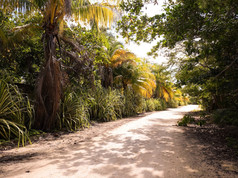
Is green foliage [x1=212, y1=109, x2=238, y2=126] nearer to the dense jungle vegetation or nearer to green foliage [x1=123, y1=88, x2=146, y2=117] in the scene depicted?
the dense jungle vegetation

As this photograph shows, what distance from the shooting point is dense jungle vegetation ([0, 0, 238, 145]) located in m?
4.14

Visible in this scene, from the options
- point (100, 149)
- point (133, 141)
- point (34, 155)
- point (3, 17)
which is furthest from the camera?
point (3, 17)

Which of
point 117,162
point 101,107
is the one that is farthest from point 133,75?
point 117,162

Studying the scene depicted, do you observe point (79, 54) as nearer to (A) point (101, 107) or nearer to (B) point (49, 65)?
(B) point (49, 65)

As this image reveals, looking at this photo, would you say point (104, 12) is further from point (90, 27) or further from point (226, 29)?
point (226, 29)

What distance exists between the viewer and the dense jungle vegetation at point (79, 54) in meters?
4.14

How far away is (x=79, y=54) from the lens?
24.8 feet

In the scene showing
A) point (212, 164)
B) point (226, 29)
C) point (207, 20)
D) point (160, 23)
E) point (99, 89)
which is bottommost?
point (212, 164)

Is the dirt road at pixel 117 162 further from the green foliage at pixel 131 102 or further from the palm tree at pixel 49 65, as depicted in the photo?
the green foliage at pixel 131 102

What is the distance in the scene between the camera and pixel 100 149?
3.78 metres

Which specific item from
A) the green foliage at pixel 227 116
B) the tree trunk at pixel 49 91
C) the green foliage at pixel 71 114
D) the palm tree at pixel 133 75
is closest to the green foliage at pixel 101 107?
the green foliage at pixel 71 114

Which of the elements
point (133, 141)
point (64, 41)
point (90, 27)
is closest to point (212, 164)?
point (133, 141)

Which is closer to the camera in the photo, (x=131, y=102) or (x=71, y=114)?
(x=71, y=114)

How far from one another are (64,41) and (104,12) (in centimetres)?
236
